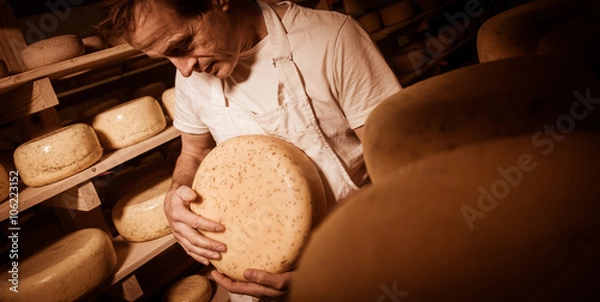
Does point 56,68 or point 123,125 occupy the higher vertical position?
point 56,68

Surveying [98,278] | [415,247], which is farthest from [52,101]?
[415,247]

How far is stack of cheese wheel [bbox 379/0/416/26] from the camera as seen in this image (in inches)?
153

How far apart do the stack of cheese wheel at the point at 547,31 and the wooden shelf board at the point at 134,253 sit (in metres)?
1.65

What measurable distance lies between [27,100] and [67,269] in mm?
720

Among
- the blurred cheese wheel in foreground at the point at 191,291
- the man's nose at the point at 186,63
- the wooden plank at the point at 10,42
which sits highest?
the wooden plank at the point at 10,42

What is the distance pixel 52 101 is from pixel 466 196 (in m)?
1.72

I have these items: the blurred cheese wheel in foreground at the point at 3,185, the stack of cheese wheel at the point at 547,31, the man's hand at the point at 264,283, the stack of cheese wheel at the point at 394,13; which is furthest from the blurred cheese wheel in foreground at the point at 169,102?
the stack of cheese wheel at the point at 394,13

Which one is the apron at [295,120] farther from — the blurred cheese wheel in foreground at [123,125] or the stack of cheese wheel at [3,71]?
the stack of cheese wheel at [3,71]

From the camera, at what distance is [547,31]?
40cm

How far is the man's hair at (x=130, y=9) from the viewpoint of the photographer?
3.05 ft

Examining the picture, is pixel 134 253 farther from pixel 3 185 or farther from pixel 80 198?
pixel 3 185

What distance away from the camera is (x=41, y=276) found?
1.30 meters

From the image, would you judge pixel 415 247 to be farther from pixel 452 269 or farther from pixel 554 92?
pixel 554 92

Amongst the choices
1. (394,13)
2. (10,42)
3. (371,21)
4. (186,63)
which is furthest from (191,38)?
(394,13)
